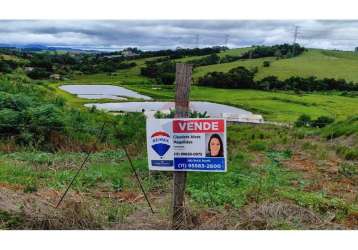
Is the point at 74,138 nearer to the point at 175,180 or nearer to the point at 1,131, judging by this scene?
the point at 1,131

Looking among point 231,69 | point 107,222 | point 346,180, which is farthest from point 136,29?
point 346,180

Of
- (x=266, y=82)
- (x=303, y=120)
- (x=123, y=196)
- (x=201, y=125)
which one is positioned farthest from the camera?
(x=266, y=82)

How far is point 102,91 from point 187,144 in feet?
8.01

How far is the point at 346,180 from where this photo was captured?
7.60 m

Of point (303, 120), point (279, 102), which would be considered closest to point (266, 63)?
point (279, 102)

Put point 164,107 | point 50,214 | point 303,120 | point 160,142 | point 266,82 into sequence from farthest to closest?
point 266,82 < point 303,120 < point 164,107 < point 50,214 < point 160,142

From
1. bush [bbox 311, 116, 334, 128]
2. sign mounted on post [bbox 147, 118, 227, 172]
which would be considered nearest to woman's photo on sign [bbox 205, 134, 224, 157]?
sign mounted on post [bbox 147, 118, 227, 172]

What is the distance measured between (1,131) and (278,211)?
15.3 ft

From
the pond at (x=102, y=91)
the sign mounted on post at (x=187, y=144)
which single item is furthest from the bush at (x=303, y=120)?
the sign mounted on post at (x=187, y=144)

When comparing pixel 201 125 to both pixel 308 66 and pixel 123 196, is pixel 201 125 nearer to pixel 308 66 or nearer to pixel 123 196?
pixel 123 196

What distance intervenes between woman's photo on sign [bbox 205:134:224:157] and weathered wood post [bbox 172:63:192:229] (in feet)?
1.19

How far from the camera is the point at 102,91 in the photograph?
793cm

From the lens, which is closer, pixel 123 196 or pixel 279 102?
pixel 123 196

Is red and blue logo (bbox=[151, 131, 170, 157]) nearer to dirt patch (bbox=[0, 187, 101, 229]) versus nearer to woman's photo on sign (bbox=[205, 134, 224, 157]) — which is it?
woman's photo on sign (bbox=[205, 134, 224, 157])
